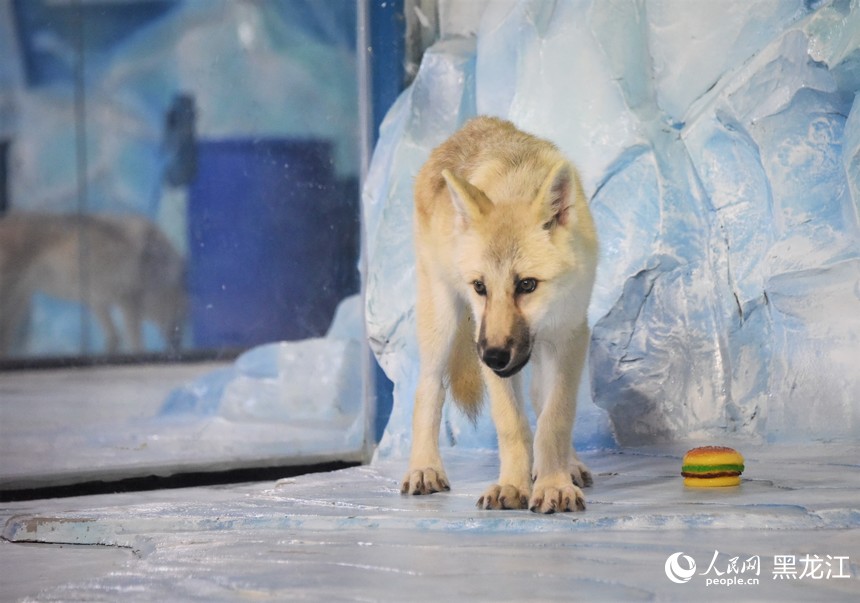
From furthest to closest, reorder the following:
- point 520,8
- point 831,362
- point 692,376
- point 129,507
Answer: point 520,8
point 692,376
point 831,362
point 129,507

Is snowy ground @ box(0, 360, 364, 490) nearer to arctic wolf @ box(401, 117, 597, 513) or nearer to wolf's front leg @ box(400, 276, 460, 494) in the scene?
wolf's front leg @ box(400, 276, 460, 494)

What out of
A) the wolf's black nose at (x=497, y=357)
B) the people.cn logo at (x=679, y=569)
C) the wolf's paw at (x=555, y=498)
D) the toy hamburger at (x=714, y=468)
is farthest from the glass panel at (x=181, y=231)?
the people.cn logo at (x=679, y=569)

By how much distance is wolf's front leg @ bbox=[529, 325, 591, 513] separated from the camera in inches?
123

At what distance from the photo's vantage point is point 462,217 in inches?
133

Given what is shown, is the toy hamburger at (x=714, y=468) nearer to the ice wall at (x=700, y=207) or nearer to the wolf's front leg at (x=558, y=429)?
the wolf's front leg at (x=558, y=429)

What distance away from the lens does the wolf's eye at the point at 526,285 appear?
10.3 feet

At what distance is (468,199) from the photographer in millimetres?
3250

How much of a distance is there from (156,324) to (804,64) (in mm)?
3605

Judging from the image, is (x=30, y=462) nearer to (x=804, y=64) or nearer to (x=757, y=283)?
(x=757, y=283)

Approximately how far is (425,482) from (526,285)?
0.96 m

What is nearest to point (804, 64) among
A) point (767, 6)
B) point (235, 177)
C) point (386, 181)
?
point (767, 6)

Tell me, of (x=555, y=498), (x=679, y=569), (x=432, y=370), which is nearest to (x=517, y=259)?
(x=555, y=498)

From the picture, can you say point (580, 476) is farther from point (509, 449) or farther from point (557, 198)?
point (557, 198)

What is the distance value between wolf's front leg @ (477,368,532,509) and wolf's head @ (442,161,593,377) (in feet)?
0.81
